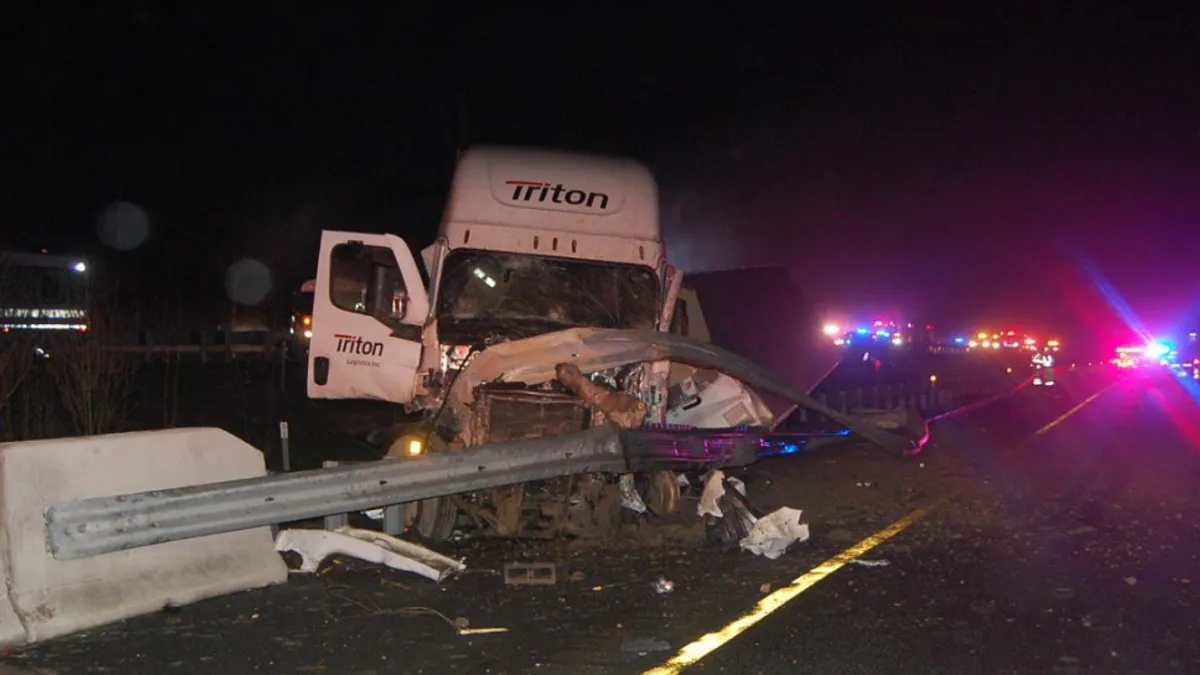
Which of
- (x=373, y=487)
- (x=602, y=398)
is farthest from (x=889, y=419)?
(x=373, y=487)

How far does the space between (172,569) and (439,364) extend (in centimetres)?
325

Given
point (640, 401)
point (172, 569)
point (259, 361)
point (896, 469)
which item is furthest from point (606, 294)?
point (259, 361)

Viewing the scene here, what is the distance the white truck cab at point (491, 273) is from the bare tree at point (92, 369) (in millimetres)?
4065

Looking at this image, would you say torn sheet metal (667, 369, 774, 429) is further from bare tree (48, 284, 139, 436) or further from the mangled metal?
bare tree (48, 284, 139, 436)

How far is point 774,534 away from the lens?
27.3 feet

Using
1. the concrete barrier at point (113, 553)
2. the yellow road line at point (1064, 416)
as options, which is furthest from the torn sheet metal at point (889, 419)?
the yellow road line at point (1064, 416)

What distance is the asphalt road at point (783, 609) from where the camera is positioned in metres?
5.49

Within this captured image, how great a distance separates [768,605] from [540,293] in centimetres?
416

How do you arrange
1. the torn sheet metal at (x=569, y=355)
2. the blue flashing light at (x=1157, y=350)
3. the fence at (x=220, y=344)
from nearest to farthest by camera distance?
the torn sheet metal at (x=569, y=355)
the fence at (x=220, y=344)
the blue flashing light at (x=1157, y=350)

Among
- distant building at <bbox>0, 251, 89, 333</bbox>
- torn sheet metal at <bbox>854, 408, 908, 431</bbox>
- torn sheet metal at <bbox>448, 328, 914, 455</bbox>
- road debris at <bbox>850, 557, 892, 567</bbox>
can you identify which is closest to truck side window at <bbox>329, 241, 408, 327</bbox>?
torn sheet metal at <bbox>448, 328, 914, 455</bbox>

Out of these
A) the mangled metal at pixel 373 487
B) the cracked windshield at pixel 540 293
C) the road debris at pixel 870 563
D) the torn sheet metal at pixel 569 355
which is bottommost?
the road debris at pixel 870 563

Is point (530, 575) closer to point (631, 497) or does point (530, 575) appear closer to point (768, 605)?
point (768, 605)

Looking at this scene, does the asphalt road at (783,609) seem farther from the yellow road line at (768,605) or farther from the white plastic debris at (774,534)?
the white plastic debris at (774,534)

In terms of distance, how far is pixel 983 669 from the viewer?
538 centimetres
